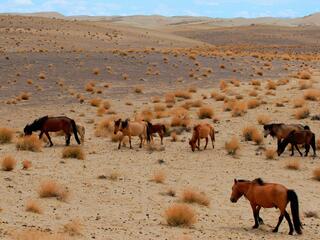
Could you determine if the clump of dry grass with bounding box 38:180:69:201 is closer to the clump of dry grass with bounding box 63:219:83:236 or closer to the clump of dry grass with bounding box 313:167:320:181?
the clump of dry grass with bounding box 63:219:83:236

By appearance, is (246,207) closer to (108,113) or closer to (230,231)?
(230,231)

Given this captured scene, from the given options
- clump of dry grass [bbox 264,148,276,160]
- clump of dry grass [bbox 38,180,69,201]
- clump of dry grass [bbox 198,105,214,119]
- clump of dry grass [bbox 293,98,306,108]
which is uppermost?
clump of dry grass [bbox 38,180,69,201]

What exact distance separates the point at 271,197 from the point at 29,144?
40.7ft

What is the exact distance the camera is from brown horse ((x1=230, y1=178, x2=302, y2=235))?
38.6 feet

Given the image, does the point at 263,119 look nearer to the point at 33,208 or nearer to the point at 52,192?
the point at 52,192

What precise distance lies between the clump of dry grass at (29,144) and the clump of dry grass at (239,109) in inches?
468

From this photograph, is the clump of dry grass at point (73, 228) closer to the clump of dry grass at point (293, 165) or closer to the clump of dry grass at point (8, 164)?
the clump of dry grass at point (8, 164)

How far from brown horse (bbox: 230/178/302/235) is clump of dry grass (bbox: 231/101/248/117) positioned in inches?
714

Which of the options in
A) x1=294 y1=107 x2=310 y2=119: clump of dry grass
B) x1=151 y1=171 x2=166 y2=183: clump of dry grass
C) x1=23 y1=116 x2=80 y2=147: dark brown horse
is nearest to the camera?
x1=151 y1=171 x2=166 y2=183: clump of dry grass

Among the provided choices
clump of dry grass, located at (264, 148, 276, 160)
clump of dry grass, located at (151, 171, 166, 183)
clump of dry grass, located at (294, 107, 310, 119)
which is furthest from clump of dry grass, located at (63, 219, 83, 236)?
clump of dry grass, located at (294, 107, 310, 119)

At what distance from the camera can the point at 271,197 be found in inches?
471

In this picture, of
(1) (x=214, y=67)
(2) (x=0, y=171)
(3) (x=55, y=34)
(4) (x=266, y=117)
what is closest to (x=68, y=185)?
(2) (x=0, y=171)

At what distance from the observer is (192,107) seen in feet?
115

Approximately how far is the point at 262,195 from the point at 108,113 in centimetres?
2200
